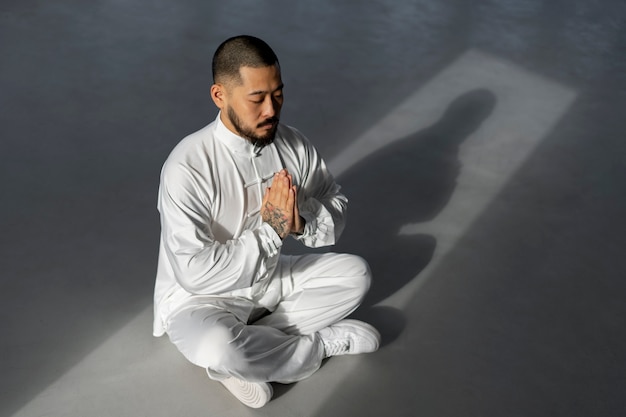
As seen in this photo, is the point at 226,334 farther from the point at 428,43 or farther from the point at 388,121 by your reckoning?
the point at 428,43

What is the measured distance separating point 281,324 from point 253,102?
0.85 meters

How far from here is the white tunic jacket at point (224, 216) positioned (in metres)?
2.36

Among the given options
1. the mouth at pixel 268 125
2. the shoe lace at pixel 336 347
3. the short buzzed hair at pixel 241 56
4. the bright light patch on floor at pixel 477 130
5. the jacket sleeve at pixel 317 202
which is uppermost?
the short buzzed hair at pixel 241 56

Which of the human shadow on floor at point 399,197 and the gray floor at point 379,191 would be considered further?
the human shadow on floor at point 399,197

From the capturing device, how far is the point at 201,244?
2340mm

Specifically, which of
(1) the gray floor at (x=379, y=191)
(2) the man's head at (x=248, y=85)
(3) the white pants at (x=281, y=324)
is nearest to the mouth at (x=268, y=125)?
(2) the man's head at (x=248, y=85)

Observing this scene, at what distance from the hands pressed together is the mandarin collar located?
166 millimetres

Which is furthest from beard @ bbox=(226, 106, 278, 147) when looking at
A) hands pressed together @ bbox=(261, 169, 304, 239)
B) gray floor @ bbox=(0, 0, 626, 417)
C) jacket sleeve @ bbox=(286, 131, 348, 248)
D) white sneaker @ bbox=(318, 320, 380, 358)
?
gray floor @ bbox=(0, 0, 626, 417)

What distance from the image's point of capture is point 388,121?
4262mm

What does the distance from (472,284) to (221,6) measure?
9.85 feet

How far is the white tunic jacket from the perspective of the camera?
7.73ft

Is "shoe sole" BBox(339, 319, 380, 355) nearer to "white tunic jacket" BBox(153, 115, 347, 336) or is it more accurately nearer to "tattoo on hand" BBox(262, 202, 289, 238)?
"white tunic jacket" BBox(153, 115, 347, 336)

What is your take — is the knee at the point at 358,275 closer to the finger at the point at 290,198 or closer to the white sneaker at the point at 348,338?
the white sneaker at the point at 348,338

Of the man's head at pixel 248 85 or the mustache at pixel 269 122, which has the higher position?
the man's head at pixel 248 85
